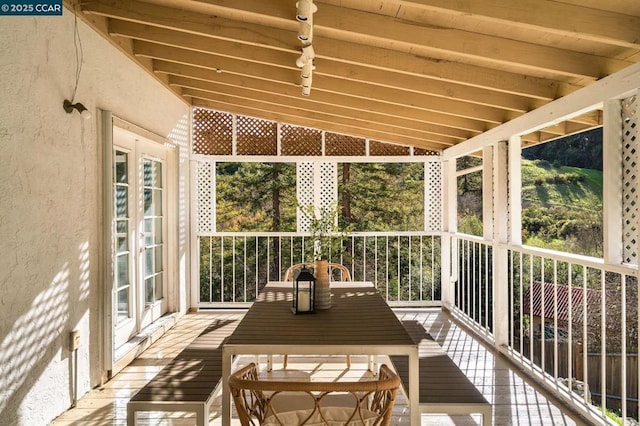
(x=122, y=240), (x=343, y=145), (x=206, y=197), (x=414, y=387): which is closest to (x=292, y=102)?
(x=343, y=145)

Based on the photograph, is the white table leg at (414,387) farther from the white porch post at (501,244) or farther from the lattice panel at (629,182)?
the white porch post at (501,244)

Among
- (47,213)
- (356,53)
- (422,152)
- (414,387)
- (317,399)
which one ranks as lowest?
(414,387)

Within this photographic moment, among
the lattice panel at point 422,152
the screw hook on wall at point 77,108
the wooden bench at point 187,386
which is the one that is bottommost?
the wooden bench at point 187,386

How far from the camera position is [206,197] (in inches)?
250

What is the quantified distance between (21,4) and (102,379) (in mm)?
2606

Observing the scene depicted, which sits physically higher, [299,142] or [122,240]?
[299,142]

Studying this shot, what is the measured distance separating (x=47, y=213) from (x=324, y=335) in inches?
74.3

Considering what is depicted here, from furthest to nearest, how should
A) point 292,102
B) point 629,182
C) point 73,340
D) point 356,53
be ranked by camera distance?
1. point 292,102
2. point 356,53
3. point 73,340
4. point 629,182

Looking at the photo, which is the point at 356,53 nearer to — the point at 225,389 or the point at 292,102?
the point at 292,102

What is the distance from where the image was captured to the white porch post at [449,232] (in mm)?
6285

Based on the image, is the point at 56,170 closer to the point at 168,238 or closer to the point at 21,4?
the point at 21,4

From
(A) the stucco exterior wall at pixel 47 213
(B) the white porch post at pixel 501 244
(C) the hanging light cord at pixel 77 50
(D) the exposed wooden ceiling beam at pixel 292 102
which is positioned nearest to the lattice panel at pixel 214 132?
(D) the exposed wooden ceiling beam at pixel 292 102

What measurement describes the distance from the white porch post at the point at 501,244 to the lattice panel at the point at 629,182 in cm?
165

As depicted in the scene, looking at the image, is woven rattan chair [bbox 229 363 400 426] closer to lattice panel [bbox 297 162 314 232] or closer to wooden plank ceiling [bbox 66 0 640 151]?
wooden plank ceiling [bbox 66 0 640 151]
